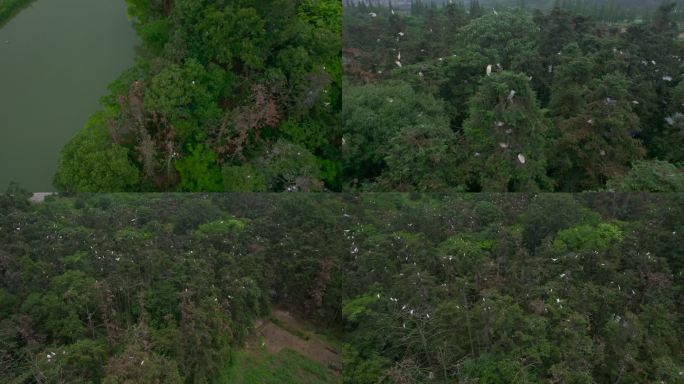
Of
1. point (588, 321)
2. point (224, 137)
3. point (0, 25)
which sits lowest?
point (588, 321)

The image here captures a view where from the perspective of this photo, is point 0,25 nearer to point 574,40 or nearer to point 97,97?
point 97,97

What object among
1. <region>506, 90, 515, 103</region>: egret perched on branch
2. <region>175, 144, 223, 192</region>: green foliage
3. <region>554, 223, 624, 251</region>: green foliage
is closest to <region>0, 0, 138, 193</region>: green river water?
<region>175, 144, 223, 192</region>: green foliage

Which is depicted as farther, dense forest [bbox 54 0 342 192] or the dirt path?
dense forest [bbox 54 0 342 192]

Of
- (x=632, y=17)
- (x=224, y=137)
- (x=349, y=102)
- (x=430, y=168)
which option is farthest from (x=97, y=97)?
(x=632, y=17)

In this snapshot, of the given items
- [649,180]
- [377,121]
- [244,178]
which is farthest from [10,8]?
[649,180]

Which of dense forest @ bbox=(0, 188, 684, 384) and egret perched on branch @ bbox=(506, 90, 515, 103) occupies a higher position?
egret perched on branch @ bbox=(506, 90, 515, 103)

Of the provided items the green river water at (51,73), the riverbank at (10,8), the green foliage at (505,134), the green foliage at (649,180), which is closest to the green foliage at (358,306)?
the green foliage at (505,134)

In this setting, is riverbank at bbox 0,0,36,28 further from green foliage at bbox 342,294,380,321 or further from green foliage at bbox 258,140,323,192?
green foliage at bbox 342,294,380,321
